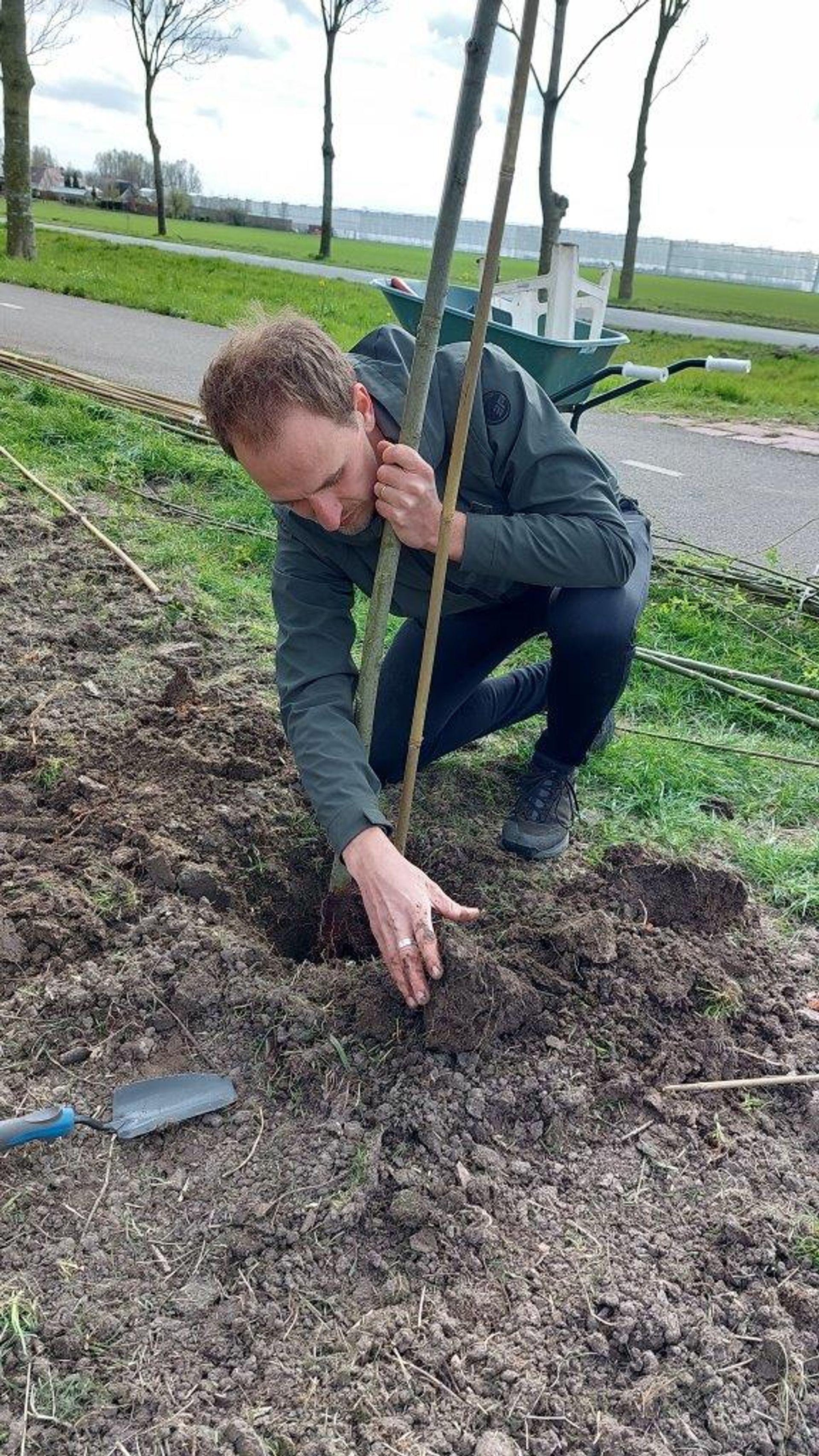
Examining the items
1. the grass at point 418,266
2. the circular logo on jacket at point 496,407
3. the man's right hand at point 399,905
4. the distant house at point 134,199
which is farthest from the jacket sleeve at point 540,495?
the distant house at point 134,199

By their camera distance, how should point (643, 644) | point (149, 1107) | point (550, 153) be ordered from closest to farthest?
point (149, 1107) < point (643, 644) < point (550, 153)

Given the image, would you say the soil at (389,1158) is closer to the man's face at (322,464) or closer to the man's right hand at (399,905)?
the man's right hand at (399,905)

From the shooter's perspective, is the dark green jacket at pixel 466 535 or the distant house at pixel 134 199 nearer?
the dark green jacket at pixel 466 535

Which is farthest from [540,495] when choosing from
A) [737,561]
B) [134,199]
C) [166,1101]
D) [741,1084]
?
[134,199]

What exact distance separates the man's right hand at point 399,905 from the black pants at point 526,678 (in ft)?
2.82

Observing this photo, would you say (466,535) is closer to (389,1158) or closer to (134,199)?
(389,1158)

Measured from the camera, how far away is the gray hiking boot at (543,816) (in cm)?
263

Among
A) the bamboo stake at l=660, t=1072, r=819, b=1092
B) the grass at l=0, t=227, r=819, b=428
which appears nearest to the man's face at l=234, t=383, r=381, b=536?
the bamboo stake at l=660, t=1072, r=819, b=1092

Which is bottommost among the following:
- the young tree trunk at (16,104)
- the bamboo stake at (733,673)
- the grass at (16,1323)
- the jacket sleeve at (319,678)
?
the grass at (16,1323)

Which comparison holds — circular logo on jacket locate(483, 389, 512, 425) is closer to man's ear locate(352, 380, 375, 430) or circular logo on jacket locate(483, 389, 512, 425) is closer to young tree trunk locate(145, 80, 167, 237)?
man's ear locate(352, 380, 375, 430)

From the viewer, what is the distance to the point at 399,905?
5.80 ft

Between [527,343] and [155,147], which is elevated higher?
[155,147]

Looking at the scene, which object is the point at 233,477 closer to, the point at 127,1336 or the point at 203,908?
the point at 203,908

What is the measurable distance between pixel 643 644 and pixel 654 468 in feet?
11.7
